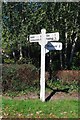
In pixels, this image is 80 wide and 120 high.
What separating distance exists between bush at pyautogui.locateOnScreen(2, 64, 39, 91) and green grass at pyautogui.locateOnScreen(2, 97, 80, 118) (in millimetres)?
1340

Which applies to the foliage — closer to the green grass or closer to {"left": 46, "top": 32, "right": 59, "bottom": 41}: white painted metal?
{"left": 46, "top": 32, "right": 59, "bottom": 41}: white painted metal

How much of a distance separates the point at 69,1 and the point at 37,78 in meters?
4.02

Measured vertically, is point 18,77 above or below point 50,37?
below

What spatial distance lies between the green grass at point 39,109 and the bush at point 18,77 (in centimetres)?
134

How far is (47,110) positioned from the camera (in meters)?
8.54

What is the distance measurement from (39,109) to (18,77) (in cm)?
277

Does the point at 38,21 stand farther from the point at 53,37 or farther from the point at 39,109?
the point at 39,109

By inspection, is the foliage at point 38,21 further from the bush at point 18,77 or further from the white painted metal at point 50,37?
the white painted metal at point 50,37

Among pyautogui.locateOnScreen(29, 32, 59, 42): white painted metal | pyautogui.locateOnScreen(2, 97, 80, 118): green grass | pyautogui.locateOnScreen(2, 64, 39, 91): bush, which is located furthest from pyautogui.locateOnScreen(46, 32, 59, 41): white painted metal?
pyautogui.locateOnScreen(2, 64, 39, 91): bush

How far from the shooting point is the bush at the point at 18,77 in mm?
10984

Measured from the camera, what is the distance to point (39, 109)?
8641 millimetres

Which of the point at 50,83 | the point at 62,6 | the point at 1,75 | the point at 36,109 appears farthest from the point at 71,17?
the point at 36,109

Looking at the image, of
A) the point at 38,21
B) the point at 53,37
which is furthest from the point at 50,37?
the point at 38,21

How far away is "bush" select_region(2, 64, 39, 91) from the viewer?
1098cm
